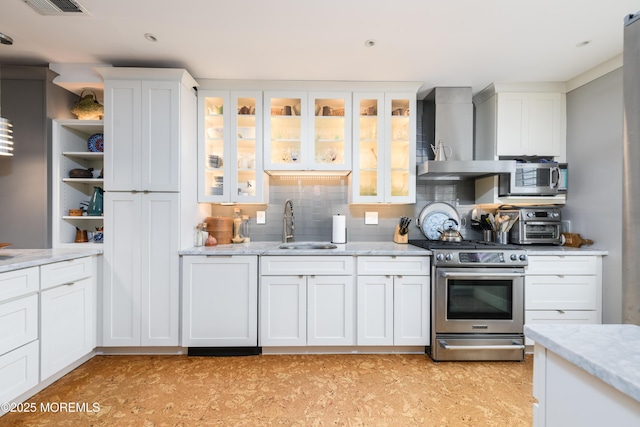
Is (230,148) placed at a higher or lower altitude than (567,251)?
higher

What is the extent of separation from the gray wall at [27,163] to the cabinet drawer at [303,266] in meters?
1.97

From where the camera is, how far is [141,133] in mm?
2564

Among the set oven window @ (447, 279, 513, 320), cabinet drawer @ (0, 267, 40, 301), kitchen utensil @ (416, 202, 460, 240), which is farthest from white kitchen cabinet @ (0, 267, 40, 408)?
kitchen utensil @ (416, 202, 460, 240)

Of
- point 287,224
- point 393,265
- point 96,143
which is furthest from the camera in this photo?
point 287,224

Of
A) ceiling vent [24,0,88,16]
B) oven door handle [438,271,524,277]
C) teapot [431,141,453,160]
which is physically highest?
ceiling vent [24,0,88,16]

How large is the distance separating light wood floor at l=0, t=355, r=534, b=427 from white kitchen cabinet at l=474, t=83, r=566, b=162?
201 centimetres

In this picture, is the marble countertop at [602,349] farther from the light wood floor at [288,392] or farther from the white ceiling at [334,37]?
the white ceiling at [334,37]

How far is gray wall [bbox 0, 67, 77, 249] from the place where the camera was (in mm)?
2605

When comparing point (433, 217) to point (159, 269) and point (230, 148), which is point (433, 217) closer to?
point (230, 148)

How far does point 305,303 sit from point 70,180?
7.71ft

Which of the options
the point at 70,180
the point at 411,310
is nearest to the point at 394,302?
the point at 411,310

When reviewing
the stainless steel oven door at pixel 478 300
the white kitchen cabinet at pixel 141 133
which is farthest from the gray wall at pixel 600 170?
the white kitchen cabinet at pixel 141 133

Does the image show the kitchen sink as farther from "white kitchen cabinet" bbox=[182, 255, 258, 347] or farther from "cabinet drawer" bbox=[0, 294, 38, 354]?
"cabinet drawer" bbox=[0, 294, 38, 354]

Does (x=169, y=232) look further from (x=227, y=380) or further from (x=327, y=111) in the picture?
(x=327, y=111)
